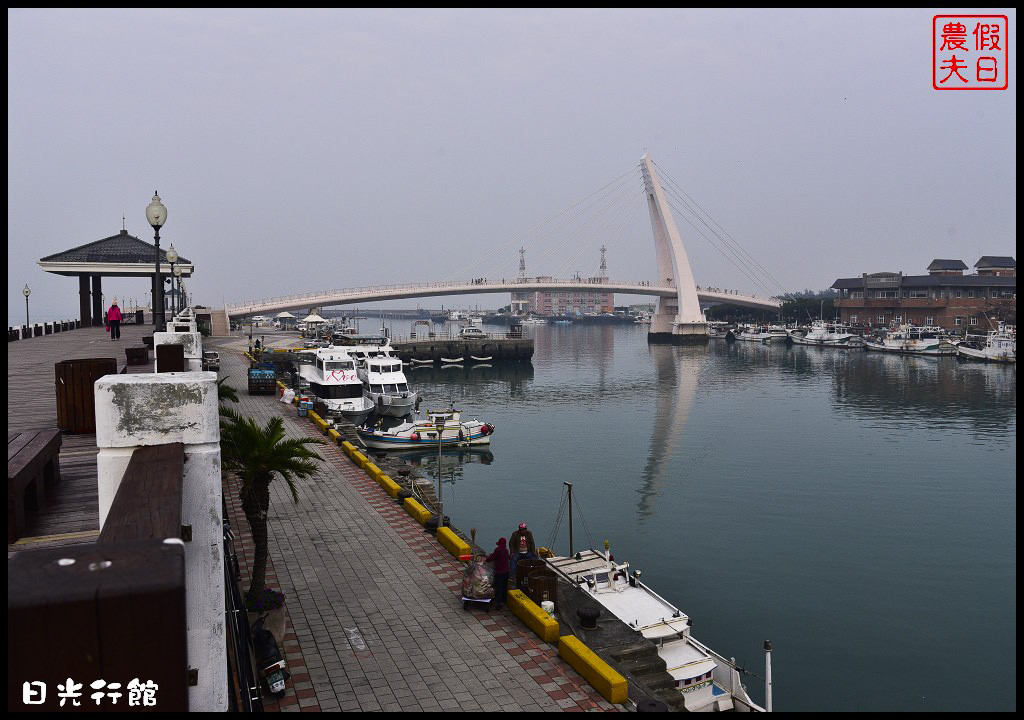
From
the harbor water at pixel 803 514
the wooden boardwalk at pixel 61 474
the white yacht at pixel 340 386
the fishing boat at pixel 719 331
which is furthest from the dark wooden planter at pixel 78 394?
the fishing boat at pixel 719 331

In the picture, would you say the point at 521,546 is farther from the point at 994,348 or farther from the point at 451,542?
the point at 994,348

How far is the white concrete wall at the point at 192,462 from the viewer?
3996 millimetres

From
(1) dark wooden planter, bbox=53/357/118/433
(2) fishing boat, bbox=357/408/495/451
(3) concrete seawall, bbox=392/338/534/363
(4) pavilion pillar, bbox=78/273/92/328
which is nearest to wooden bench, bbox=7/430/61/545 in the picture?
(1) dark wooden planter, bbox=53/357/118/433

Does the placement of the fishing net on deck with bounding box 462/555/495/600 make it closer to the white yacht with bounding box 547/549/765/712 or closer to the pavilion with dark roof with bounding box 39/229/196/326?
the white yacht with bounding box 547/549/765/712

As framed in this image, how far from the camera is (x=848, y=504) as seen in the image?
27.1 m

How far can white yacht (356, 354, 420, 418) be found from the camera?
4206 centimetres

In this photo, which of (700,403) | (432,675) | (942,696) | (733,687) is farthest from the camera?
(700,403)

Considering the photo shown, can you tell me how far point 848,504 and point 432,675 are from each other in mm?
22544

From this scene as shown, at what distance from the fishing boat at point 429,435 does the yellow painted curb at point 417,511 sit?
17015 millimetres

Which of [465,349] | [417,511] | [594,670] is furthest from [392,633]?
[465,349]

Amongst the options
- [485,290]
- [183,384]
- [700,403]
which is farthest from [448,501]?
[485,290]

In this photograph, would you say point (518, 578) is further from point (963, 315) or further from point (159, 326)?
point (963, 315)

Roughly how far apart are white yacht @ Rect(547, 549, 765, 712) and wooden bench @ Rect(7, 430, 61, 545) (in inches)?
356

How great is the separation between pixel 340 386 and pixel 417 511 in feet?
84.3
